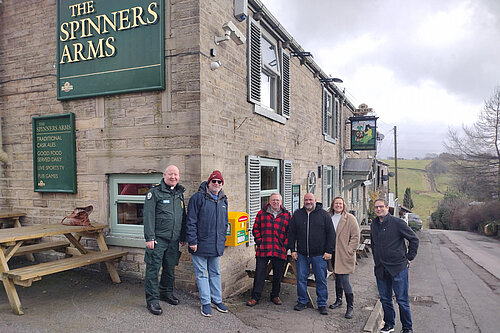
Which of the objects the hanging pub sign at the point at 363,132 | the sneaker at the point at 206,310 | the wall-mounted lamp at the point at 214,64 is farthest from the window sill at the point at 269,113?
the hanging pub sign at the point at 363,132

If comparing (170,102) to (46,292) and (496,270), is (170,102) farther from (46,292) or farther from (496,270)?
(496,270)

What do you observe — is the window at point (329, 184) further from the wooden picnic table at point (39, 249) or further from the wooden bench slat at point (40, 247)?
the wooden bench slat at point (40, 247)

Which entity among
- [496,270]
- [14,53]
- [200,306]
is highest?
[14,53]

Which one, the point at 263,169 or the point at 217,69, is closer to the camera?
the point at 217,69

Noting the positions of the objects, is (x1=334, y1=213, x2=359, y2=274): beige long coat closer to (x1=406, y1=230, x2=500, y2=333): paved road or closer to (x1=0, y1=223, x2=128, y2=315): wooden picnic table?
(x1=406, y1=230, x2=500, y2=333): paved road

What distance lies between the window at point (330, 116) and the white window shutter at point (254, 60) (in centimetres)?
603

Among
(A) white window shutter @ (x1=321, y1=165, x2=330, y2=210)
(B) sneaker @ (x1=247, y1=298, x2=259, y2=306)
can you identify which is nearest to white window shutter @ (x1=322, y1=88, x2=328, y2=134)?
(A) white window shutter @ (x1=321, y1=165, x2=330, y2=210)

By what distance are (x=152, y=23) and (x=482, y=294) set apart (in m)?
8.63

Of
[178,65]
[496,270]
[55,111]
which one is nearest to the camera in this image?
[178,65]

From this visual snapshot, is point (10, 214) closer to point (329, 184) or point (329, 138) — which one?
point (329, 138)

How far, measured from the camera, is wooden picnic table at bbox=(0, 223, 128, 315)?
4.12 meters

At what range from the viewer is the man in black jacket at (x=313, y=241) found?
5094mm

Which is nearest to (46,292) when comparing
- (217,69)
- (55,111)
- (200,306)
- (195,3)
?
(200,306)

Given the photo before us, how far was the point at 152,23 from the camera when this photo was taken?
532 centimetres
